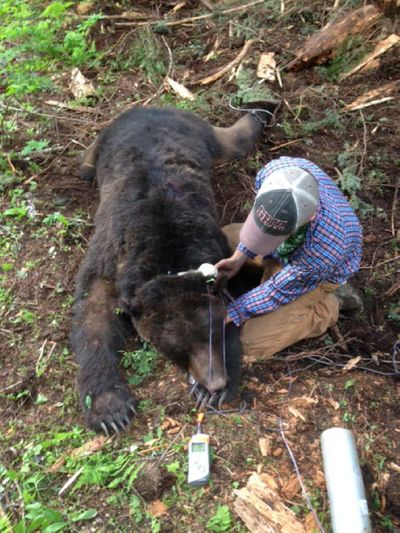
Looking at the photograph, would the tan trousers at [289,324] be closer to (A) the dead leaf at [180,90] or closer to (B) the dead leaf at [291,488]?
(B) the dead leaf at [291,488]

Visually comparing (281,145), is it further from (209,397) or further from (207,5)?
(209,397)

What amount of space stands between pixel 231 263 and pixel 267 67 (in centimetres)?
337

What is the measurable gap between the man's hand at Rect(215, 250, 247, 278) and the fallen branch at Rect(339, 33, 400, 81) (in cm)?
345

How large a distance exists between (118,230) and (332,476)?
7.74 ft

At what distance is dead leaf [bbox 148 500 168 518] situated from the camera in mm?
3074

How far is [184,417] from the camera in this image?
140 inches

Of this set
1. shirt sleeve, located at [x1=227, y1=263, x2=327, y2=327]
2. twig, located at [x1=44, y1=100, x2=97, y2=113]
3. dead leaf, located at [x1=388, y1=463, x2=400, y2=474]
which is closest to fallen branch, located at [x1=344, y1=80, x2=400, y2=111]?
shirt sleeve, located at [x1=227, y1=263, x2=327, y2=327]

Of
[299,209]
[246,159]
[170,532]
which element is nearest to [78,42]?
[246,159]

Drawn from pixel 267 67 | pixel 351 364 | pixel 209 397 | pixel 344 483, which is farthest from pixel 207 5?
pixel 344 483

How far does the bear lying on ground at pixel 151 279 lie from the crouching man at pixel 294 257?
26 centimetres

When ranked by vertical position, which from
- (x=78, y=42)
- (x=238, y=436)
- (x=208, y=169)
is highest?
(x=78, y=42)

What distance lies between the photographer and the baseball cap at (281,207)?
3109mm

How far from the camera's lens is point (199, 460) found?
3174 millimetres

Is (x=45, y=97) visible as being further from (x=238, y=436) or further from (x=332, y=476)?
(x=332, y=476)
